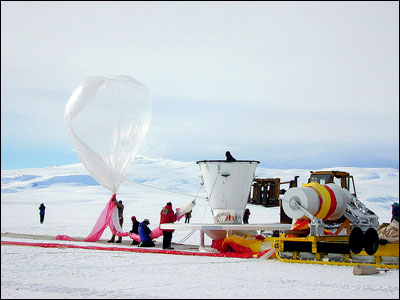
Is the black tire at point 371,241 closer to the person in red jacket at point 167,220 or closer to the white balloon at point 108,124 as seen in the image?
the person in red jacket at point 167,220

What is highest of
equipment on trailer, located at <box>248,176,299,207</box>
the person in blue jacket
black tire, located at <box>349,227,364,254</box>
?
equipment on trailer, located at <box>248,176,299,207</box>

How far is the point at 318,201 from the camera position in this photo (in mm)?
15000

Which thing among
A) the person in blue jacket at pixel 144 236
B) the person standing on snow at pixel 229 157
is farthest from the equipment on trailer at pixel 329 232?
the person in blue jacket at pixel 144 236

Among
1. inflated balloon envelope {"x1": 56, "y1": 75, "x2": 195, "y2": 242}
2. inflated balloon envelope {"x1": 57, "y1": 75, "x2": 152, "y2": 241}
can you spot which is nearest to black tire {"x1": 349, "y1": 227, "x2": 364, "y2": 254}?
inflated balloon envelope {"x1": 56, "y1": 75, "x2": 195, "y2": 242}

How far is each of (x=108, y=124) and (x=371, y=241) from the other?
1091 centimetres

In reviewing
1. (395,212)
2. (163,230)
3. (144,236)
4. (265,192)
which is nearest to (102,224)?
(144,236)

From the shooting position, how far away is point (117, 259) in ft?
50.1

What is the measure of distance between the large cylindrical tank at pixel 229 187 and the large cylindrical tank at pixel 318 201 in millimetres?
4038

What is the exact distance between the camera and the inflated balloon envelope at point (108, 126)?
21.1 meters

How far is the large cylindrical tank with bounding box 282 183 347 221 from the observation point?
15.0 m

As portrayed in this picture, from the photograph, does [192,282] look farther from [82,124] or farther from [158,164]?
[158,164]

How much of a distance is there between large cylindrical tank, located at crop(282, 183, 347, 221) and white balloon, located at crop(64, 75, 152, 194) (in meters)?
8.01

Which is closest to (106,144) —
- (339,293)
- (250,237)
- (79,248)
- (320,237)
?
(79,248)

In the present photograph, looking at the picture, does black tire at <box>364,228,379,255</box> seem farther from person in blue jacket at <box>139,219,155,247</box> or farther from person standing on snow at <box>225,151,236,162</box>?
person in blue jacket at <box>139,219,155,247</box>
